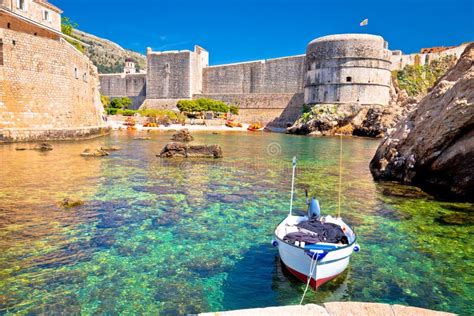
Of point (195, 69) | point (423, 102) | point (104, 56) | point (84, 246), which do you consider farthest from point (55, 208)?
point (104, 56)

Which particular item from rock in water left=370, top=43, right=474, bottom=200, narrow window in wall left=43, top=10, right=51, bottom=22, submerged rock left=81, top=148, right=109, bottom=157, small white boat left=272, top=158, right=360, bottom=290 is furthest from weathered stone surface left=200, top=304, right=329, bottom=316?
narrow window in wall left=43, top=10, right=51, bottom=22

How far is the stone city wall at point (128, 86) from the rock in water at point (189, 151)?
4782 cm

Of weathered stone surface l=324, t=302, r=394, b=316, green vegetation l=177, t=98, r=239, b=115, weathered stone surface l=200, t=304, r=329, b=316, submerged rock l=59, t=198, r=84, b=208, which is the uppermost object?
green vegetation l=177, t=98, r=239, b=115

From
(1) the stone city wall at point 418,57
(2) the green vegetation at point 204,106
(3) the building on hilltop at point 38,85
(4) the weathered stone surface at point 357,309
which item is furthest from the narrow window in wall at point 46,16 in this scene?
(1) the stone city wall at point 418,57

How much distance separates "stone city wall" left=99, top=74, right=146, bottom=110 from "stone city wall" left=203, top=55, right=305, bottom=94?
12199 millimetres

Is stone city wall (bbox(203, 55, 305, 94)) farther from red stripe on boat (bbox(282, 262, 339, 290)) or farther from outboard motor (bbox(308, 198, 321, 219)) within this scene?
red stripe on boat (bbox(282, 262, 339, 290))

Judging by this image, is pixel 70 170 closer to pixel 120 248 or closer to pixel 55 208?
pixel 55 208

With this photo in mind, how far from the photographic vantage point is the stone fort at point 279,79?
42375 millimetres

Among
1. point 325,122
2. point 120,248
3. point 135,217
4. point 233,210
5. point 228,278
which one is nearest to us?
point 228,278

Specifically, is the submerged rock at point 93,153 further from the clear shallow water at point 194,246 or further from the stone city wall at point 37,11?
the stone city wall at point 37,11

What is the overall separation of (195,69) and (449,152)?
5191cm

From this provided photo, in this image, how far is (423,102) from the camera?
12.1m

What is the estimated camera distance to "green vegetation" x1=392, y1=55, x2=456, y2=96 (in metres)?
46.8

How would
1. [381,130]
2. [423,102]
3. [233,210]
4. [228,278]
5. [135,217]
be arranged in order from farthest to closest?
[381,130] < [423,102] < [233,210] < [135,217] < [228,278]
